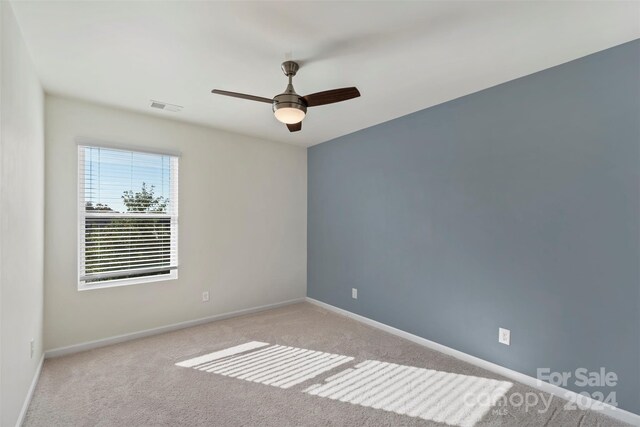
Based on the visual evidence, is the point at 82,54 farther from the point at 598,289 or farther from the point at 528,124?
the point at 598,289

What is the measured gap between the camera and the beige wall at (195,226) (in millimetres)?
2945

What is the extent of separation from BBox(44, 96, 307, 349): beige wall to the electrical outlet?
9.42ft

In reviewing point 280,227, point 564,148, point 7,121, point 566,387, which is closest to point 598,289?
point 566,387

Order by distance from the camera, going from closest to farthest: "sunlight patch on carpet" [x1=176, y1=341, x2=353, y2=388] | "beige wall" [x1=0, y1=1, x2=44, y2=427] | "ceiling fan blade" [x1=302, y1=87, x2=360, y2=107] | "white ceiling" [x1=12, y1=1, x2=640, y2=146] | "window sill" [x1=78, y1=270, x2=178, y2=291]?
"beige wall" [x1=0, y1=1, x2=44, y2=427] → "white ceiling" [x1=12, y1=1, x2=640, y2=146] → "ceiling fan blade" [x1=302, y1=87, x2=360, y2=107] → "sunlight patch on carpet" [x1=176, y1=341, x2=353, y2=388] → "window sill" [x1=78, y1=270, x2=178, y2=291]

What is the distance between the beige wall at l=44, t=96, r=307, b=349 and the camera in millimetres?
2945

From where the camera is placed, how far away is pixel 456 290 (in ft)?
9.79

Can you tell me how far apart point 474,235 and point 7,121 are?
11.4ft

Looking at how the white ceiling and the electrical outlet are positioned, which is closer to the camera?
the white ceiling

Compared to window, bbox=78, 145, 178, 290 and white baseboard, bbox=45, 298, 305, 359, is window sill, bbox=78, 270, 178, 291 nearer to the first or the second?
window, bbox=78, 145, 178, 290

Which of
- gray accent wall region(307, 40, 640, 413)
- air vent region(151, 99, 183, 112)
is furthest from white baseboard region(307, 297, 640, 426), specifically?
air vent region(151, 99, 183, 112)

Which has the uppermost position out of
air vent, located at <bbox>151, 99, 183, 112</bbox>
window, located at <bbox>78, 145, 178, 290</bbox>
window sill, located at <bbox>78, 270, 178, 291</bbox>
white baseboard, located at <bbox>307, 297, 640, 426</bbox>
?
air vent, located at <bbox>151, 99, 183, 112</bbox>

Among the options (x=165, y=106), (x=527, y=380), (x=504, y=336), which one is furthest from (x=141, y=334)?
(x=527, y=380)

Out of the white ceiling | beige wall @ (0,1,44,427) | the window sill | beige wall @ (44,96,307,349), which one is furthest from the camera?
the window sill

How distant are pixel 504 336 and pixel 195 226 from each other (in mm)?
3459
